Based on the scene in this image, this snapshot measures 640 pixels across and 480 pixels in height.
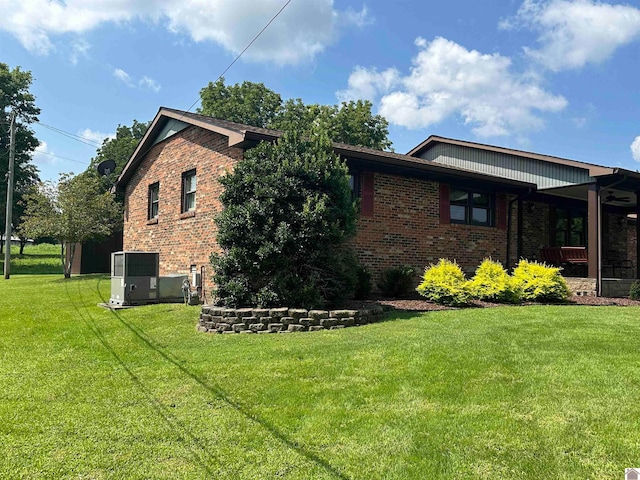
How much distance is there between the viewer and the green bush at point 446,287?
31.4 ft

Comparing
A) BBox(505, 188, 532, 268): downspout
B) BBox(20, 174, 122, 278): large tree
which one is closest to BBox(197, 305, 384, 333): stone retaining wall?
BBox(505, 188, 532, 268): downspout

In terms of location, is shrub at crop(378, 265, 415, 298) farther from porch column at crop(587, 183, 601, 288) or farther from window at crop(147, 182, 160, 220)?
window at crop(147, 182, 160, 220)

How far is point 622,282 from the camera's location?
1231cm

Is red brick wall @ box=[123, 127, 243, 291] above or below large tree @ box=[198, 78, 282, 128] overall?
below

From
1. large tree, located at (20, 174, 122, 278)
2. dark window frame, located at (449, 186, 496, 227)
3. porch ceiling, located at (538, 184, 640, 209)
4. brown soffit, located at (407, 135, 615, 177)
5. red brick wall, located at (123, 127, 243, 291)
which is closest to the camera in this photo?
red brick wall, located at (123, 127, 243, 291)

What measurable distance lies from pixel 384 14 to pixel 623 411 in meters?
6.97

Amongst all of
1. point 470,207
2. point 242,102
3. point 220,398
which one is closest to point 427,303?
point 470,207

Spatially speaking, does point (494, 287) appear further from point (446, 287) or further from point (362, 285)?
point (362, 285)

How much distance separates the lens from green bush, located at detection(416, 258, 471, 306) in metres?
9.56

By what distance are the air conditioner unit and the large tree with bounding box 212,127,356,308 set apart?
9.39ft

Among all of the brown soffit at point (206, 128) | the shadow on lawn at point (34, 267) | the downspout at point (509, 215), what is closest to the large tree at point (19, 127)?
the shadow on lawn at point (34, 267)

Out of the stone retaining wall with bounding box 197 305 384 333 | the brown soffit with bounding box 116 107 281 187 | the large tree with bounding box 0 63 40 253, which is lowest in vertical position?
the stone retaining wall with bounding box 197 305 384 333

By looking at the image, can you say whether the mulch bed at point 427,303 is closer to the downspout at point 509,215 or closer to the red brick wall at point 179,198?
the downspout at point 509,215

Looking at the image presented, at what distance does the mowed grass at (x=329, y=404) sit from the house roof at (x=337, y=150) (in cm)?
454
